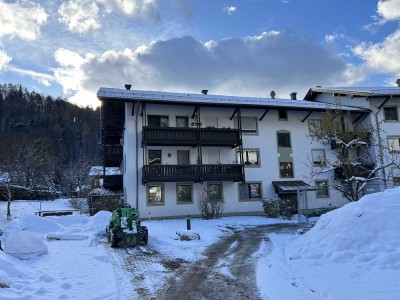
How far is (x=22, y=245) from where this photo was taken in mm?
11375

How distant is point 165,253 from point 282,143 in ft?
66.0

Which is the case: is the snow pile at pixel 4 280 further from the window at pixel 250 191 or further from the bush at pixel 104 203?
the window at pixel 250 191

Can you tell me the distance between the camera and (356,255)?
345 inches

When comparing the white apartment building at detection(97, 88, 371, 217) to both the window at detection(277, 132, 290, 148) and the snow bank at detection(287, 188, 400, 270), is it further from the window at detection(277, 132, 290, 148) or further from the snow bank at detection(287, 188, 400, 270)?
the snow bank at detection(287, 188, 400, 270)

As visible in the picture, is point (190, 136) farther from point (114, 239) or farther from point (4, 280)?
point (4, 280)

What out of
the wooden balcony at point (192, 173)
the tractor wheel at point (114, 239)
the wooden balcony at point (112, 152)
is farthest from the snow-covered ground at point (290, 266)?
the wooden balcony at point (112, 152)

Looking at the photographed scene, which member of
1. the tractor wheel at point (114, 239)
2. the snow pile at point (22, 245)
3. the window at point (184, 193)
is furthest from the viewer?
the window at point (184, 193)

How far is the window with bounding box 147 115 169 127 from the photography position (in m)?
27.6

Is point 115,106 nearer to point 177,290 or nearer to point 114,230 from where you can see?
point 114,230

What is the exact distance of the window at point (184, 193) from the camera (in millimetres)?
27105

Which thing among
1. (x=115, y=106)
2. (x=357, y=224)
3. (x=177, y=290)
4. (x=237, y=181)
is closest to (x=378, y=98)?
(x=237, y=181)

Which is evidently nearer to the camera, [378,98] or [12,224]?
[12,224]

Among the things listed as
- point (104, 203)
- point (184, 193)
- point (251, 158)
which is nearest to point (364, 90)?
point (251, 158)

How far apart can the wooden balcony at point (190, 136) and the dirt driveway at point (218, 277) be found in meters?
12.6
